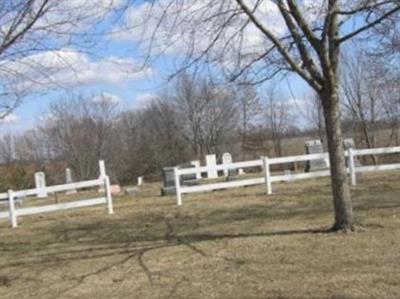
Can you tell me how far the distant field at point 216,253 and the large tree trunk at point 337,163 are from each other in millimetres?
333

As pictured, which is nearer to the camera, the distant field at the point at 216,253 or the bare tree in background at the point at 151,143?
the distant field at the point at 216,253

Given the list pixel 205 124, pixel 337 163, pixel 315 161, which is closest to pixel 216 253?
pixel 337 163

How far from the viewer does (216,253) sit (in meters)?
10.6

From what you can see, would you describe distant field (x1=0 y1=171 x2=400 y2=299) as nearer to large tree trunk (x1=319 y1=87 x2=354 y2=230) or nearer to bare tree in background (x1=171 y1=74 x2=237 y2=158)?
large tree trunk (x1=319 y1=87 x2=354 y2=230)

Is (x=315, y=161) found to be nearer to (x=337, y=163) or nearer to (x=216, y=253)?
(x=337, y=163)

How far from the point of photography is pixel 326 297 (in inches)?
289

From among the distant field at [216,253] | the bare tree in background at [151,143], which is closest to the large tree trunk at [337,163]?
the distant field at [216,253]

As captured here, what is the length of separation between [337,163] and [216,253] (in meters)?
2.49

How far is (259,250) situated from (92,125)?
50095 millimetres

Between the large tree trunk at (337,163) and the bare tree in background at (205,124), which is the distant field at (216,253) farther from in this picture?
the bare tree in background at (205,124)

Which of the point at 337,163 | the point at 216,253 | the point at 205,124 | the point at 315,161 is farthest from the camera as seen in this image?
the point at 205,124

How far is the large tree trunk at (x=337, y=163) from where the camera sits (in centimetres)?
1131

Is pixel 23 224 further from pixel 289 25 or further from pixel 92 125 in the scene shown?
pixel 92 125

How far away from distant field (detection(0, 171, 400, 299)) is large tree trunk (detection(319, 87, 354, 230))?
0.33 m
